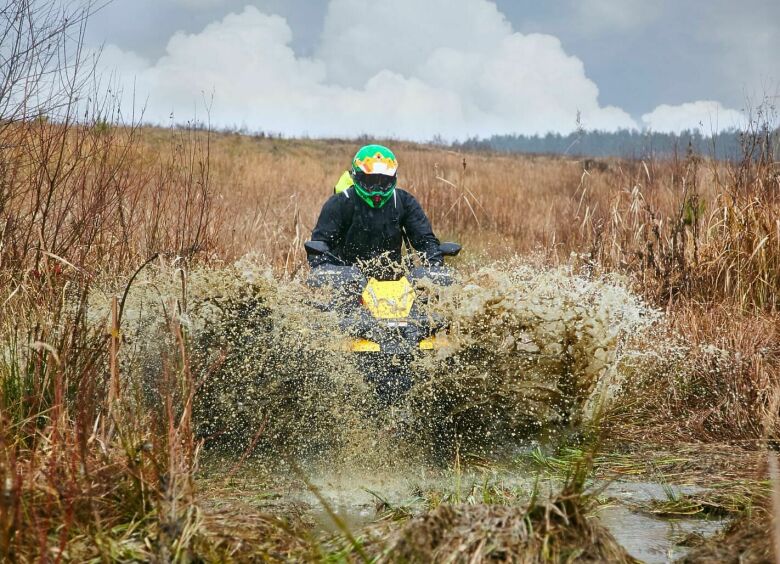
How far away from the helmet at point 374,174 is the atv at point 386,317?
900 mm

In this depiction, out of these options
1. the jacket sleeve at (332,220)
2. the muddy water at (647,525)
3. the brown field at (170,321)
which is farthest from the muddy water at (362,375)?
the jacket sleeve at (332,220)

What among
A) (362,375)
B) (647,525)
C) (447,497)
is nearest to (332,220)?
(362,375)

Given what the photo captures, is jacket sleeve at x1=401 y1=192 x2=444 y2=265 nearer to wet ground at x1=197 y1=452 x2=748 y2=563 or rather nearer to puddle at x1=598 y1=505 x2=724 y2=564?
wet ground at x1=197 y1=452 x2=748 y2=563

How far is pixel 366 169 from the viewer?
580cm

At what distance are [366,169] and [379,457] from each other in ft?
7.35

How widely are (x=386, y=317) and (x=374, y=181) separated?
61.1 inches

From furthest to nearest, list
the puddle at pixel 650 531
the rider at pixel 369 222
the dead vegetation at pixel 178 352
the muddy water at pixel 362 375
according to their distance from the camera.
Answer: the rider at pixel 369 222 < the muddy water at pixel 362 375 < the puddle at pixel 650 531 < the dead vegetation at pixel 178 352

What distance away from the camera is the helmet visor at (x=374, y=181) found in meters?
5.84

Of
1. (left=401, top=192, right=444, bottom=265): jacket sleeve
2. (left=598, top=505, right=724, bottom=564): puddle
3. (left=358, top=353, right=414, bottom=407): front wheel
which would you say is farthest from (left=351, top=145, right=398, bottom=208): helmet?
(left=598, top=505, right=724, bottom=564): puddle

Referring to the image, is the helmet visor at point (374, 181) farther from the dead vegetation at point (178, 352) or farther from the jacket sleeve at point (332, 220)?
the dead vegetation at point (178, 352)

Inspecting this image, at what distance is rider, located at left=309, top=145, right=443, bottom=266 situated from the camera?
604cm

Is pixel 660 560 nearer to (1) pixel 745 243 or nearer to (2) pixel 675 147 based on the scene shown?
(1) pixel 745 243

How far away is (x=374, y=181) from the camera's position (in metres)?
5.88

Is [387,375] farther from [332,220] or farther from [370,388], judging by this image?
[332,220]
